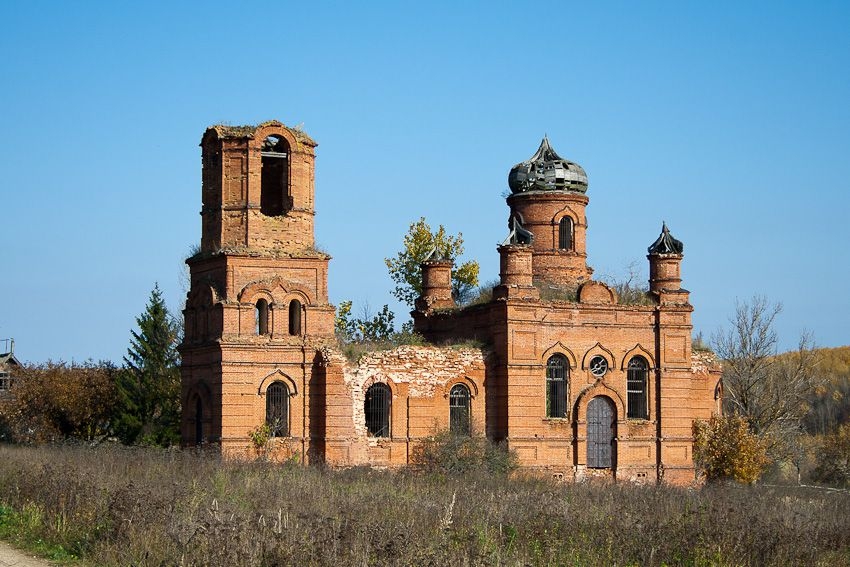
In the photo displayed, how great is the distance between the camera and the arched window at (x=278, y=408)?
30078 millimetres

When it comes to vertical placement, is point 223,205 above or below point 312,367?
above

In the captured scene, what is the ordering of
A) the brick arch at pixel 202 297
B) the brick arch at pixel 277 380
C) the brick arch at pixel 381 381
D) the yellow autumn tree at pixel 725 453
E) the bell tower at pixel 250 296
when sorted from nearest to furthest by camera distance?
the bell tower at pixel 250 296 < the brick arch at pixel 277 380 < the brick arch at pixel 202 297 < the brick arch at pixel 381 381 < the yellow autumn tree at pixel 725 453

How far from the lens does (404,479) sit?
22.8 metres

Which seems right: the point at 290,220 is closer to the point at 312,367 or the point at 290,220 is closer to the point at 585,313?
the point at 312,367

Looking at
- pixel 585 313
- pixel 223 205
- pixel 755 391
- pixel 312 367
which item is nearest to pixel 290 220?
pixel 223 205

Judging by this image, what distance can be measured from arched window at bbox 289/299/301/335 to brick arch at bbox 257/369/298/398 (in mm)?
1178

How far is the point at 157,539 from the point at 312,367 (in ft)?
55.2

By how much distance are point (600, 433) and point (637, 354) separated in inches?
92.2

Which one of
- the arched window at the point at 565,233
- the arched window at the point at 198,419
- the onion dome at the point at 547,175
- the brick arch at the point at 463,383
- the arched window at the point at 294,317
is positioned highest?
the onion dome at the point at 547,175

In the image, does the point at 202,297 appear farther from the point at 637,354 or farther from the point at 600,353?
the point at 637,354

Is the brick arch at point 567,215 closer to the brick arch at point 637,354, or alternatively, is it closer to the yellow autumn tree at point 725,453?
the brick arch at point 637,354

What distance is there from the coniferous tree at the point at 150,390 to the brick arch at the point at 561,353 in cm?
1154

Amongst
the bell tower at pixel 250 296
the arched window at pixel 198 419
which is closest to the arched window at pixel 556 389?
the bell tower at pixel 250 296

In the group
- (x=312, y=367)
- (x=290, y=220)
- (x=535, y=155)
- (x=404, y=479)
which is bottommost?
(x=404, y=479)
